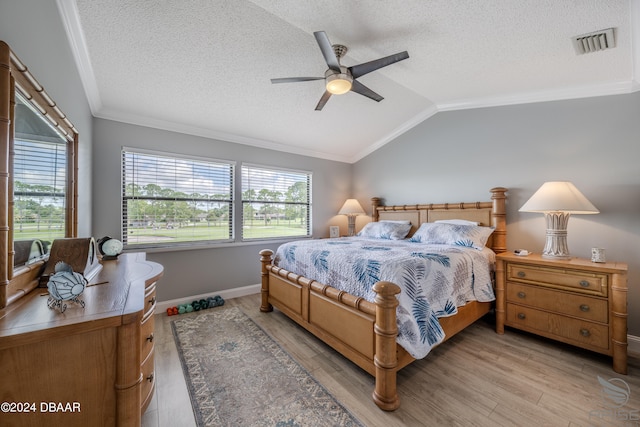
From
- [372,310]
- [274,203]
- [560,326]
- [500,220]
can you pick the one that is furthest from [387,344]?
[274,203]

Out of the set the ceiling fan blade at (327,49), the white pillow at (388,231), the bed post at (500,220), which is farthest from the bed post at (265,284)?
the bed post at (500,220)

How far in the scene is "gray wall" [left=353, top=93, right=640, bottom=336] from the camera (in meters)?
2.39

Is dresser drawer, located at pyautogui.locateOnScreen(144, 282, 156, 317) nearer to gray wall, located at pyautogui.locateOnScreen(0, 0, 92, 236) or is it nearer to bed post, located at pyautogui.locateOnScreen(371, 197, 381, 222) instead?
gray wall, located at pyautogui.locateOnScreen(0, 0, 92, 236)

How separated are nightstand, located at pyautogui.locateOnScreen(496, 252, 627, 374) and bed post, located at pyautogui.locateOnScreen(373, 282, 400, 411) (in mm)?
1735

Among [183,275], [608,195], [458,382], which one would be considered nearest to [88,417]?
[458,382]

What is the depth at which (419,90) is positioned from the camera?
321 cm

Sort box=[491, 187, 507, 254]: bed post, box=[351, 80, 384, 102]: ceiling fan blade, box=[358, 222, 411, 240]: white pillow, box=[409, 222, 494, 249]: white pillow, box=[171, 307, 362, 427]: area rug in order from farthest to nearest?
box=[358, 222, 411, 240]: white pillow, box=[491, 187, 507, 254]: bed post, box=[409, 222, 494, 249]: white pillow, box=[351, 80, 384, 102]: ceiling fan blade, box=[171, 307, 362, 427]: area rug

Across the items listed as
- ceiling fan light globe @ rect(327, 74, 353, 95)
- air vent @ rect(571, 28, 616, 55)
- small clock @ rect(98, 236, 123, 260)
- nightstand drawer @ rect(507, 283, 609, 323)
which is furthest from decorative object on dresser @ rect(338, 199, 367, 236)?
small clock @ rect(98, 236, 123, 260)

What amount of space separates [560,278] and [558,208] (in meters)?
0.64

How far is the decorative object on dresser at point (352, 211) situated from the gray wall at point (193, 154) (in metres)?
0.41

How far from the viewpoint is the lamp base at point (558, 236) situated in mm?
2465

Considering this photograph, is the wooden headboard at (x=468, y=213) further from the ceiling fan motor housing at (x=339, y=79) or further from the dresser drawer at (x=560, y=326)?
the ceiling fan motor housing at (x=339, y=79)

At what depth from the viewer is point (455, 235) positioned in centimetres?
301

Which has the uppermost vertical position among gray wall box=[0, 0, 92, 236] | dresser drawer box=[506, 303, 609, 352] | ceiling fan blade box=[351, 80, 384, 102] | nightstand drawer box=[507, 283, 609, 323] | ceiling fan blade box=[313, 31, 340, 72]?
ceiling fan blade box=[313, 31, 340, 72]
